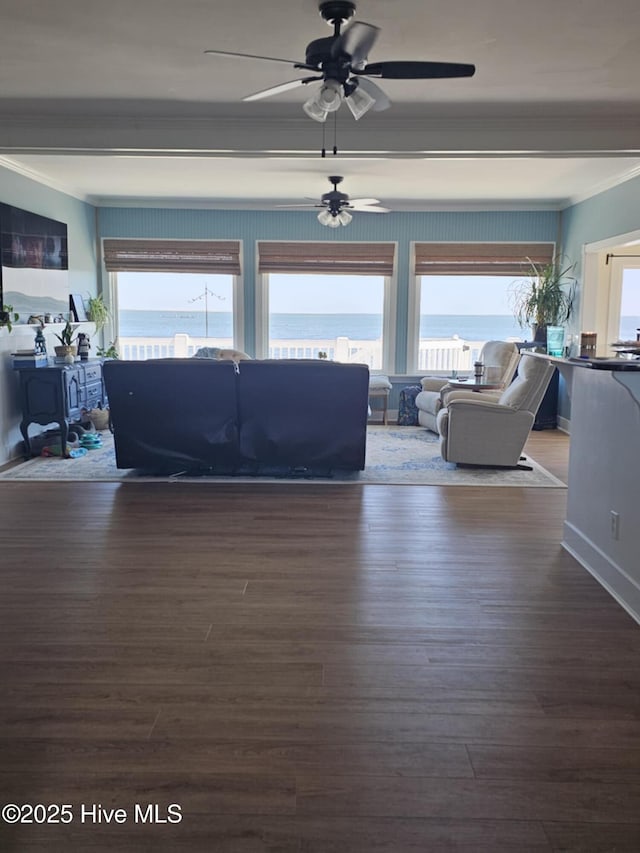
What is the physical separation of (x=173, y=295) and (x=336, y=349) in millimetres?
2418

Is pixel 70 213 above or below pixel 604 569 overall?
above

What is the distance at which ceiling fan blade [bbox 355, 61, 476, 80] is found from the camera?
10.5 ft

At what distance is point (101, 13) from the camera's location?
344 cm

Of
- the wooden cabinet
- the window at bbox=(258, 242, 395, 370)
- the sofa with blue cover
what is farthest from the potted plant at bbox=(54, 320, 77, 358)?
the window at bbox=(258, 242, 395, 370)

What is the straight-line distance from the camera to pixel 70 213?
8109 mm

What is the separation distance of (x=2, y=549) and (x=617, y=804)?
3383 millimetres

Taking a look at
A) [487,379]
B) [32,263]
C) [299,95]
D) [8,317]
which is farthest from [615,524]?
[32,263]

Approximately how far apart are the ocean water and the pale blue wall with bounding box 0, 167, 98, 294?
0.80m

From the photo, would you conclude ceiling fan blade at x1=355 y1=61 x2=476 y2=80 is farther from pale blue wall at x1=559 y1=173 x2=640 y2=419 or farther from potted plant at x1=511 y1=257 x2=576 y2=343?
potted plant at x1=511 y1=257 x2=576 y2=343

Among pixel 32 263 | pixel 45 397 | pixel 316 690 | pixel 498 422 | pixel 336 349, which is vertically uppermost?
pixel 32 263

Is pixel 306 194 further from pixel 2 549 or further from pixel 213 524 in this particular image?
pixel 2 549

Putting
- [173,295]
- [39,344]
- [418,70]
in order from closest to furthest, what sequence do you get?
[418,70], [39,344], [173,295]

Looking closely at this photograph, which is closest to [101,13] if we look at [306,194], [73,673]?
[73,673]

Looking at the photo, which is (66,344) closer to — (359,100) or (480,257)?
(359,100)
